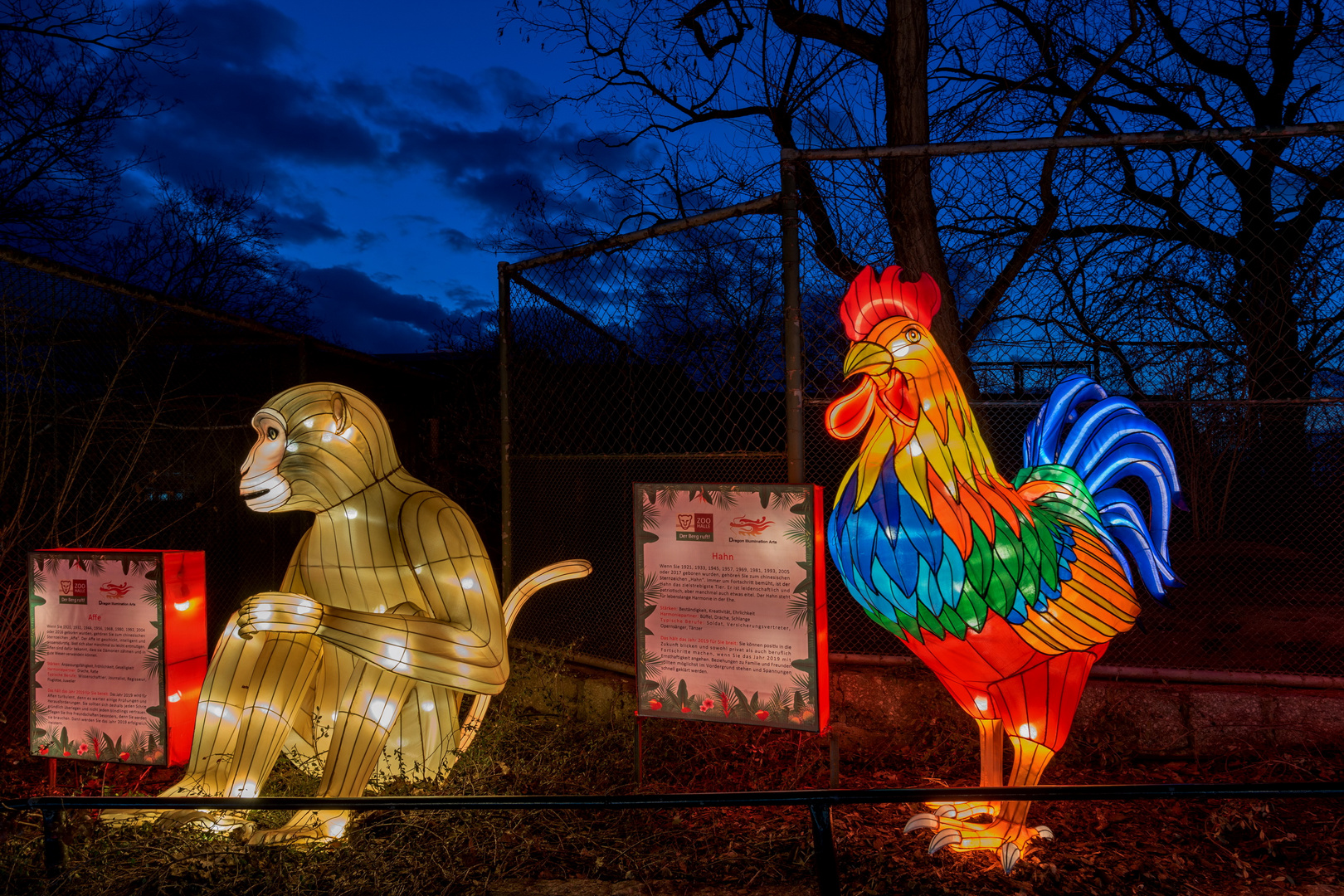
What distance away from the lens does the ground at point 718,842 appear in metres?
2.81

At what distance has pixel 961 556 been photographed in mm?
2662

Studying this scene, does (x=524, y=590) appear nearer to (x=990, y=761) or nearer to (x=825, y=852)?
(x=825, y=852)

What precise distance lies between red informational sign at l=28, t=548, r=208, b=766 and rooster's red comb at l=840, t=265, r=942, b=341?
3129 mm

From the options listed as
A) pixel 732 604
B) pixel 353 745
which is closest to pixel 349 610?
pixel 353 745

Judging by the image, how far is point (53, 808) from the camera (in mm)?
2406

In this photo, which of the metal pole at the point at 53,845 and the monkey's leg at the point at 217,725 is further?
the monkey's leg at the point at 217,725

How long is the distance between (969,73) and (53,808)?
→ 695 centimetres

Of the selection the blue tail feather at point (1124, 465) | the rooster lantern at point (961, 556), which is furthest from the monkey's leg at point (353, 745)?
the blue tail feather at point (1124, 465)

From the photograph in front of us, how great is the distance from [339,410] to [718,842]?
2.34 meters

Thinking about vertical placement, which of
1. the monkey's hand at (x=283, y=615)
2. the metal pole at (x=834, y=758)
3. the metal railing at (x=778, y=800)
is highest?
the monkey's hand at (x=283, y=615)

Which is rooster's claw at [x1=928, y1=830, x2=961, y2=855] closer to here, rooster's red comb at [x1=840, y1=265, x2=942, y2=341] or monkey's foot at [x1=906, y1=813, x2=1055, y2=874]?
monkey's foot at [x1=906, y1=813, x2=1055, y2=874]

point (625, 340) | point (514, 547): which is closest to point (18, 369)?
point (514, 547)

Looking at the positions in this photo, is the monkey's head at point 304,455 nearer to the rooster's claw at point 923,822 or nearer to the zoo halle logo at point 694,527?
the zoo halle logo at point 694,527

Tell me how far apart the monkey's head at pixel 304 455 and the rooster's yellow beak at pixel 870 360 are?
1997 mm
